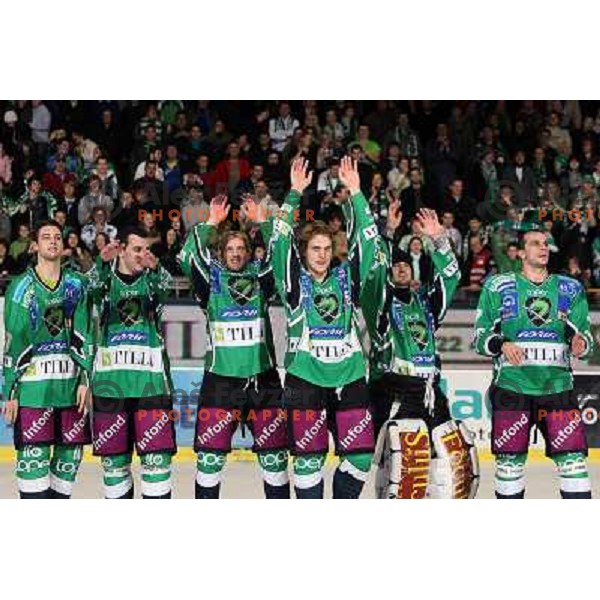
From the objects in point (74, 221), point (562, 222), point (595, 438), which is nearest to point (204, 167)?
point (74, 221)

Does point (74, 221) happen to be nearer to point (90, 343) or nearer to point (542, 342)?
point (90, 343)

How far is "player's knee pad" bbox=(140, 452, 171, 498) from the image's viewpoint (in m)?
11.4

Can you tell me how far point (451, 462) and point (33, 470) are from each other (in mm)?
2823

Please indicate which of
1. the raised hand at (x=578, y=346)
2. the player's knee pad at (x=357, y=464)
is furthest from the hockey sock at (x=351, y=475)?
the raised hand at (x=578, y=346)

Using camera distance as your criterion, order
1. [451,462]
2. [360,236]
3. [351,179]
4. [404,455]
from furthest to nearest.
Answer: [451,462]
[404,455]
[351,179]
[360,236]

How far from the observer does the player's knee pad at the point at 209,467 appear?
448 inches

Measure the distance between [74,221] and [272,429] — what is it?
4.85 metres

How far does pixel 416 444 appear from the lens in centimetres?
1143

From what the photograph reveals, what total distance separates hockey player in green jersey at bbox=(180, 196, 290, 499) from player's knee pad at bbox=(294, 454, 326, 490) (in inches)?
10.2

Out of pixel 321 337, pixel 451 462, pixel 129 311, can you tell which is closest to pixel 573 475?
pixel 451 462

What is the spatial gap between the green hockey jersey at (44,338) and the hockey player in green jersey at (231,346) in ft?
2.59

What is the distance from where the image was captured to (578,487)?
11.2 metres

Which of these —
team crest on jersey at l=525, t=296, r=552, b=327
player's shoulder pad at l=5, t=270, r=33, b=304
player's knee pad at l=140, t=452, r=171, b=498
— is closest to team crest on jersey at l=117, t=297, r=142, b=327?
player's shoulder pad at l=5, t=270, r=33, b=304

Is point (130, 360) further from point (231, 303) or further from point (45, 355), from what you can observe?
point (231, 303)
